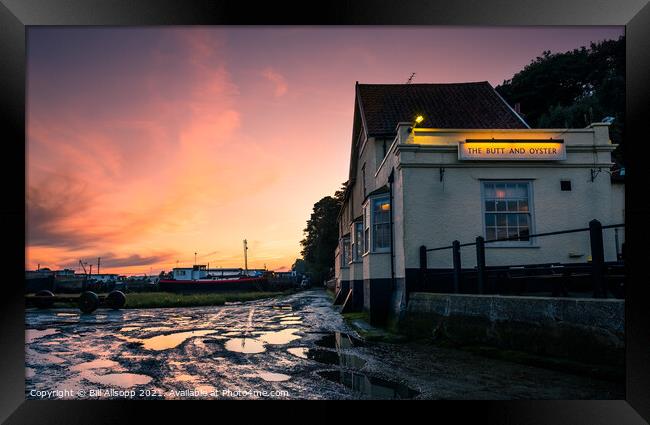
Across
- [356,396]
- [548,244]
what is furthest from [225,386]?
[548,244]

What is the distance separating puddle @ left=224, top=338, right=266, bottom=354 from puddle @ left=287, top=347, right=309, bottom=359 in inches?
22.1

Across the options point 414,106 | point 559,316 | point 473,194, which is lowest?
point 559,316

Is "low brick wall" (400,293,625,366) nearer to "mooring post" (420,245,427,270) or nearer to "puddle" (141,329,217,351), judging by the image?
"mooring post" (420,245,427,270)

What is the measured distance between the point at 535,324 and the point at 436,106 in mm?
15522

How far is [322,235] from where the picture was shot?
187ft

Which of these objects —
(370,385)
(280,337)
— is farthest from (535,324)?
(280,337)

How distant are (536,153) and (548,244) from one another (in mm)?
2644

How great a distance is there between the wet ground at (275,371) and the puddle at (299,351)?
0.02 metres

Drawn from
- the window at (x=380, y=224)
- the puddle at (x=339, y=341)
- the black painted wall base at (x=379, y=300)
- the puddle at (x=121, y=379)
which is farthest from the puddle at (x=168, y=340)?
the window at (x=380, y=224)

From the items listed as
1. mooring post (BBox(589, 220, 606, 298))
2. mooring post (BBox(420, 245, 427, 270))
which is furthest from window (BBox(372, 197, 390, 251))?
mooring post (BBox(589, 220, 606, 298))

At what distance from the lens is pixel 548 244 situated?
12.4m

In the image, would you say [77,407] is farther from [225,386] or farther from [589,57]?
[589,57]

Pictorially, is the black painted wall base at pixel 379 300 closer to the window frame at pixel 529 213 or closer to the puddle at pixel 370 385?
the window frame at pixel 529 213

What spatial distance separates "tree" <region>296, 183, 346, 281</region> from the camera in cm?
5669
